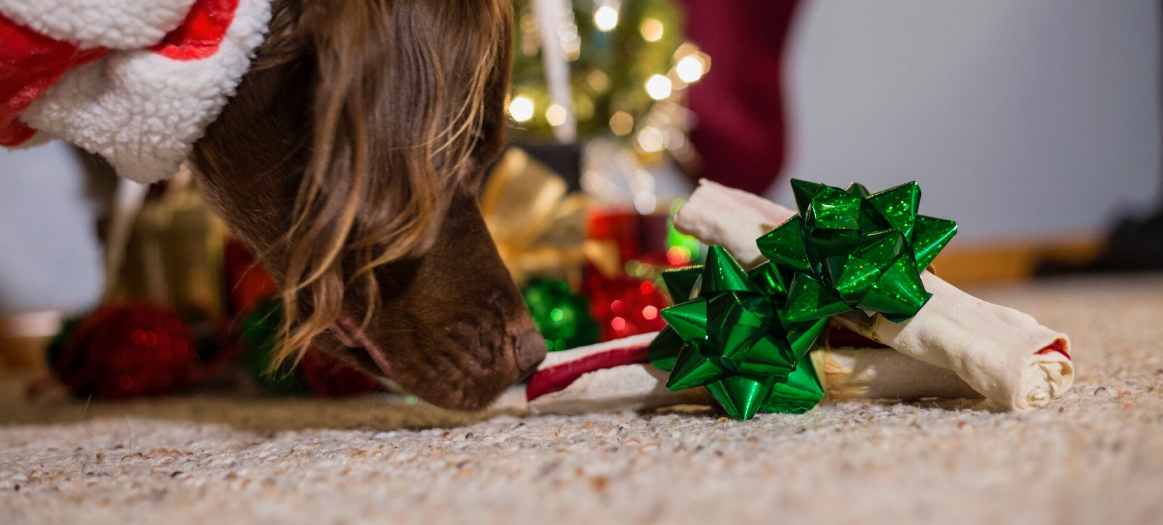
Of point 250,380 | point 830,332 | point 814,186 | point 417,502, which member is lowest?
point 250,380

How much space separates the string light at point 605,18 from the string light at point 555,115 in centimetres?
26

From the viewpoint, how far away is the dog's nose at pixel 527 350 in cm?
84

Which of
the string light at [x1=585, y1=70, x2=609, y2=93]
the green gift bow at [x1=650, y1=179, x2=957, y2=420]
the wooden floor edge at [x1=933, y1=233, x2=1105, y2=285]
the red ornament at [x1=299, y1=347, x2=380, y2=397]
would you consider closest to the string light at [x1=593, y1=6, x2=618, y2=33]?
the string light at [x1=585, y1=70, x2=609, y2=93]

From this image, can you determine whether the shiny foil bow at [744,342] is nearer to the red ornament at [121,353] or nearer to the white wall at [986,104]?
the red ornament at [121,353]

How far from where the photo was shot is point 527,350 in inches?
33.2

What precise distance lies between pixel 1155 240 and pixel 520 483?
3237 millimetres

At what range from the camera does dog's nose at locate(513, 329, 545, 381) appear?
842 mm

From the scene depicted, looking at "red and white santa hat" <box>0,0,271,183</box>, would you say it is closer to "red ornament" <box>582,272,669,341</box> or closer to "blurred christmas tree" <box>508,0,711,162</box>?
"red ornament" <box>582,272,669,341</box>

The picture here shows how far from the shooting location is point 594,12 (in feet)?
6.91

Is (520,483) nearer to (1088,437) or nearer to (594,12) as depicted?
(1088,437)

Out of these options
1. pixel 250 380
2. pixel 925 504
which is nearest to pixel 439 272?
pixel 925 504

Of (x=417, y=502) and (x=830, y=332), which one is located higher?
(x=830, y=332)

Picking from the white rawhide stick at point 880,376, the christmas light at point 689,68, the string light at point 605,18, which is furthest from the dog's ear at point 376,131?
the christmas light at point 689,68

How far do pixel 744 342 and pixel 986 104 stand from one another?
121 inches
